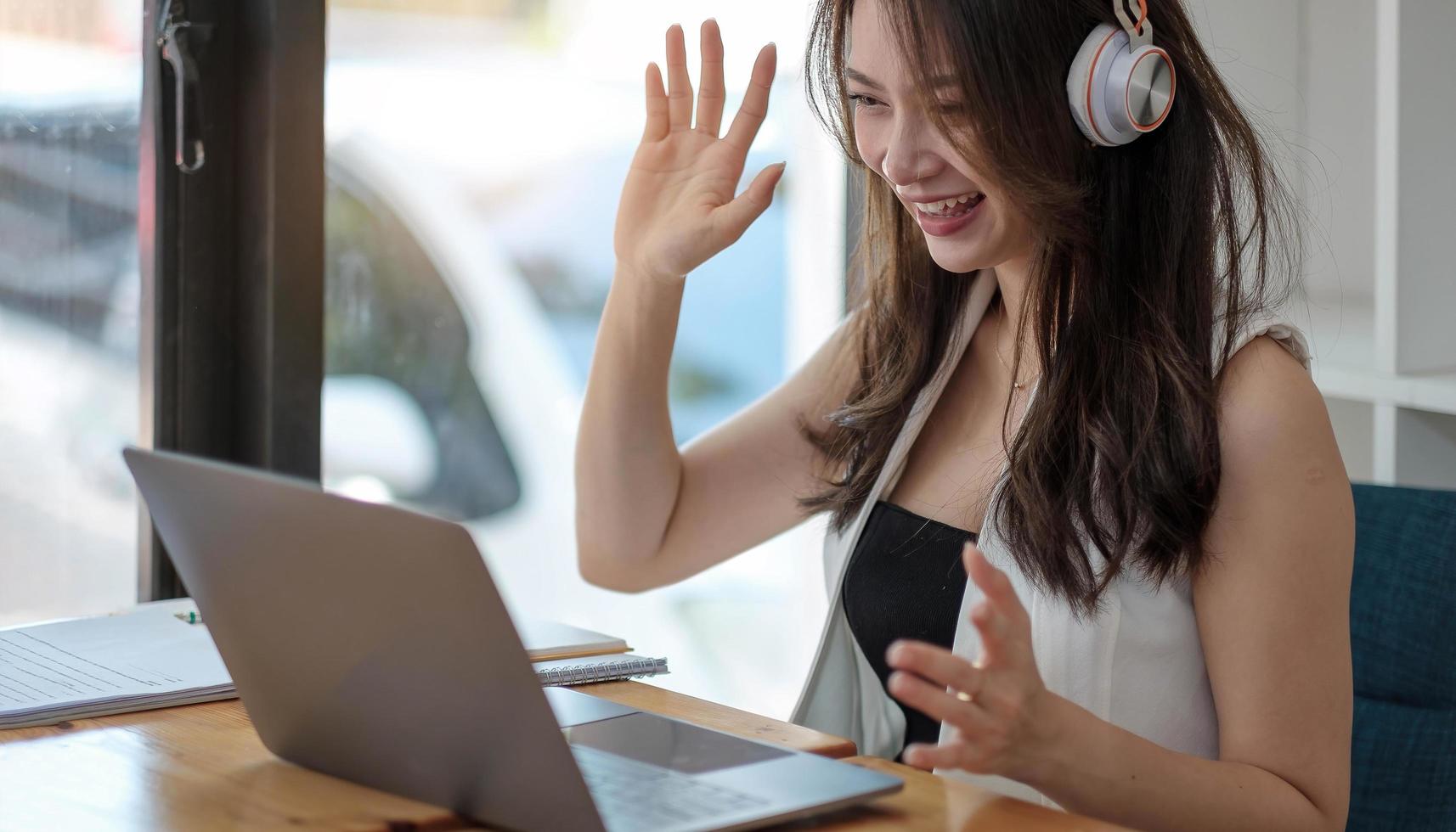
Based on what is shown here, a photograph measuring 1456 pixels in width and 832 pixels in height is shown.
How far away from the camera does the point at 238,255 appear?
167 centimetres

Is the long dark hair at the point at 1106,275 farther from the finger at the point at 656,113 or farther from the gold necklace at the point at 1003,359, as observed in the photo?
the finger at the point at 656,113

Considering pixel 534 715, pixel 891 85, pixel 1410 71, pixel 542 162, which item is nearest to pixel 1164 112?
pixel 891 85

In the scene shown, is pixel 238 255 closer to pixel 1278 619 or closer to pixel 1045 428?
pixel 1045 428

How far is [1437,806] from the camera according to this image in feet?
3.59

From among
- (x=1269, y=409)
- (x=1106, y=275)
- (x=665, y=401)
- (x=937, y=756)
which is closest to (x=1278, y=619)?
(x=1269, y=409)

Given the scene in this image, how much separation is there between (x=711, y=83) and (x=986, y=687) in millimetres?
795

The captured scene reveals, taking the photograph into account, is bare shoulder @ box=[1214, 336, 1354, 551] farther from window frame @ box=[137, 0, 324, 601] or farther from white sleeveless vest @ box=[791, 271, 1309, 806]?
window frame @ box=[137, 0, 324, 601]

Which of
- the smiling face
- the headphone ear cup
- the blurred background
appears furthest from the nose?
the blurred background

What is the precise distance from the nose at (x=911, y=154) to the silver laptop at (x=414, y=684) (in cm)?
52

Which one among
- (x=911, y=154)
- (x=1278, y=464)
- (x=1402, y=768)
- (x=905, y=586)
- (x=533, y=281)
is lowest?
(x=1402, y=768)

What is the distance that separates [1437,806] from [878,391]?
0.60 m

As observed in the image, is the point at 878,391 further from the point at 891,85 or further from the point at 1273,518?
the point at 1273,518

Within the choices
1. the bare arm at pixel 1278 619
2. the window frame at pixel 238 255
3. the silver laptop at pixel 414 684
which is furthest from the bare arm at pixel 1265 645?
the window frame at pixel 238 255

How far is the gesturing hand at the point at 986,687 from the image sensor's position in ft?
2.32
